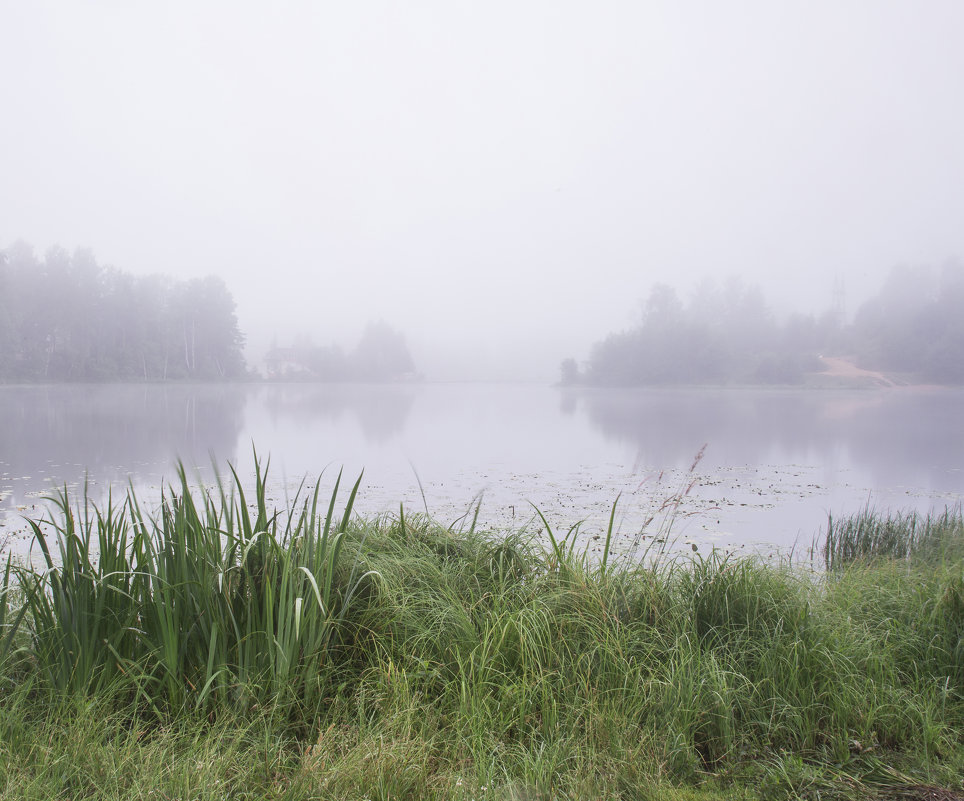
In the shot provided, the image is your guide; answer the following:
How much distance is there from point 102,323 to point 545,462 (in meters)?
47.8

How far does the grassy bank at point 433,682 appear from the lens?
6.39ft

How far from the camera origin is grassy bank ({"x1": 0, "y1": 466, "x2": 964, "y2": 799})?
195 cm

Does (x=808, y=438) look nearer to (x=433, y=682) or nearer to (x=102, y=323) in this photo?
(x=433, y=682)

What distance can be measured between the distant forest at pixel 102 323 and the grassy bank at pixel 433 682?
166 feet

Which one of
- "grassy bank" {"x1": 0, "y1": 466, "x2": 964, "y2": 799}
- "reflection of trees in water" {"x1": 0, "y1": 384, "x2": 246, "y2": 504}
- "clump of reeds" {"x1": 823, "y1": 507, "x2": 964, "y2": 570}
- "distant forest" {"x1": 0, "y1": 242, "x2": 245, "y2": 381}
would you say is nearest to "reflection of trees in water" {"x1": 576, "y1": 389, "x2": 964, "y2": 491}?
"clump of reeds" {"x1": 823, "y1": 507, "x2": 964, "y2": 570}

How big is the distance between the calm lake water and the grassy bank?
487 millimetres

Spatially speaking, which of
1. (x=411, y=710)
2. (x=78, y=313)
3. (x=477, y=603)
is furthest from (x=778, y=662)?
(x=78, y=313)

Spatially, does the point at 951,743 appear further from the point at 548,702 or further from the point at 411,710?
the point at 411,710

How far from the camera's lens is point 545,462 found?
51.1 feet

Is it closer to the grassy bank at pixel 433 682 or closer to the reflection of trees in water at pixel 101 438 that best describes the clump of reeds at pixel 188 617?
the grassy bank at pixel 433 682

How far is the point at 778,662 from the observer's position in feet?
8.90

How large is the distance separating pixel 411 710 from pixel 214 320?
5919 cm

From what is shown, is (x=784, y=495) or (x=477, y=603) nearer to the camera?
(x=477, y=603)

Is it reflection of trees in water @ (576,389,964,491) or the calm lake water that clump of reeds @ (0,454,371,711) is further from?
reflection of trees in water @ (576,389,964,491)
